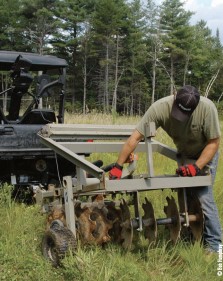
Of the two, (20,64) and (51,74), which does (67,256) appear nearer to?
(20,64)

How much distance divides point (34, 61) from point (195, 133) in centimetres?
272

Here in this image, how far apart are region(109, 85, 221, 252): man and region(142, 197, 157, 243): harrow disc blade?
0.40m

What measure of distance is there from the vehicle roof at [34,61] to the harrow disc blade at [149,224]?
2.76 metres

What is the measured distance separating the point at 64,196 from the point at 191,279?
1.30 meters

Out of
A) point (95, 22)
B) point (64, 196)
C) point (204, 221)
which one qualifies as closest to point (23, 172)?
point (64, 196)

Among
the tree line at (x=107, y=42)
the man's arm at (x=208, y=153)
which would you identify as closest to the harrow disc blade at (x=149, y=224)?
the man's arm at (x=208, y=153)

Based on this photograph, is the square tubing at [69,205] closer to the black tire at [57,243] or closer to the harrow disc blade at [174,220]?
the black tire at [57,243]

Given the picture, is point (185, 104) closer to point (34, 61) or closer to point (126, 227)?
point (126, 227)

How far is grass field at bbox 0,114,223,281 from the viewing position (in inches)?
134

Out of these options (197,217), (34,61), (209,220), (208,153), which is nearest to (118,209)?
(197,217)

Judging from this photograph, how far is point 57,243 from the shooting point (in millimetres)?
3586

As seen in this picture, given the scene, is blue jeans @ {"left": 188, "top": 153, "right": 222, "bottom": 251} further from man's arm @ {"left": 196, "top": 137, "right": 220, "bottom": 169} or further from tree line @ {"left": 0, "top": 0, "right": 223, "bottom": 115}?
tree line @ {"left": 0, "top": 0, "right": 223, "bottom": 115}

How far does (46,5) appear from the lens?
47.2 metres

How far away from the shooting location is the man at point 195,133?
3900 millimetres
